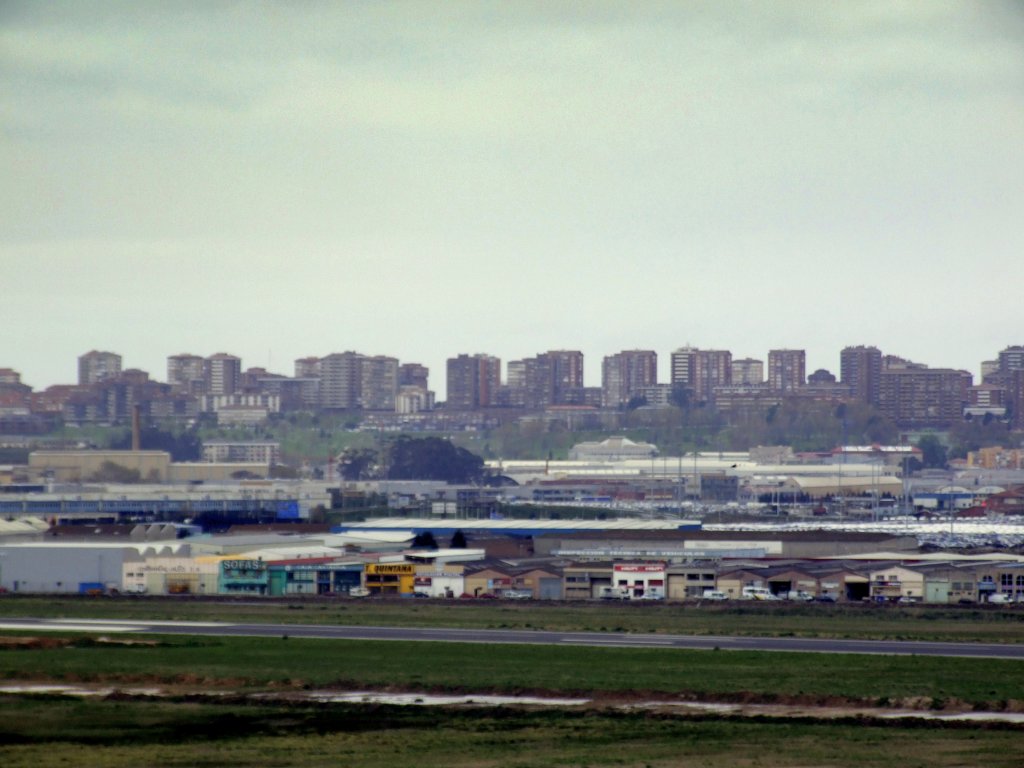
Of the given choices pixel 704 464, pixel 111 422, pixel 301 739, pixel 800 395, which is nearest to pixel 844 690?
pixel 301 739

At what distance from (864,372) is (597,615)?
146598 mm

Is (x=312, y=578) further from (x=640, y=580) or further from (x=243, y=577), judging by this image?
(x=640, y=580)

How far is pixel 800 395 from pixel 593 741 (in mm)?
164337

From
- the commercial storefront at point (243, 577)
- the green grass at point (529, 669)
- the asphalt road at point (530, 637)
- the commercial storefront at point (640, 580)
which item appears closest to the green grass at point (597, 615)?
the asphalt road at point (530, 637)

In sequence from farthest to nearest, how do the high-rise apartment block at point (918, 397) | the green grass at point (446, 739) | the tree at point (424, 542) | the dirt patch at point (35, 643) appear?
the high-rise apartment block at point (918, 397), the tree at point (424, 542), the dirt patch at point (35, 643), the green grass at point (446, 739)

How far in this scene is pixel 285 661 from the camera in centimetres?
3275

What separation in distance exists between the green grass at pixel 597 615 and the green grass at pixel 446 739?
12452 mm

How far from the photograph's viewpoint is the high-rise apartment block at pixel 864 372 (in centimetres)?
18750

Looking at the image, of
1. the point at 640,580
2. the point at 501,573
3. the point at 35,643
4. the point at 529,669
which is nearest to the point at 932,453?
the point at 501,573

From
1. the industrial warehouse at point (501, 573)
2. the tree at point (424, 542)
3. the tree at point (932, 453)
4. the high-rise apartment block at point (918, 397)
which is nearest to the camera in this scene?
the industrial warehouse at point (501, 573)

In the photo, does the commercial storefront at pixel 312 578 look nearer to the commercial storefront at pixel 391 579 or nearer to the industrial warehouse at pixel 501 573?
the industrial warehouse at pixel 501 573

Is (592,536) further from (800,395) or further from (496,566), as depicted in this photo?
(800,395)

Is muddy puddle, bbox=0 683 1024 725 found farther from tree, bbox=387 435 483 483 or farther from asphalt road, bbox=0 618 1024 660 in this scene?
tree, bbox=387 435 483 483

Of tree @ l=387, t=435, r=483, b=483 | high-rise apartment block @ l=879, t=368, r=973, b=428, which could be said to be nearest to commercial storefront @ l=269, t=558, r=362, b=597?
tree @ l=387, t=435, r=483, b=483
